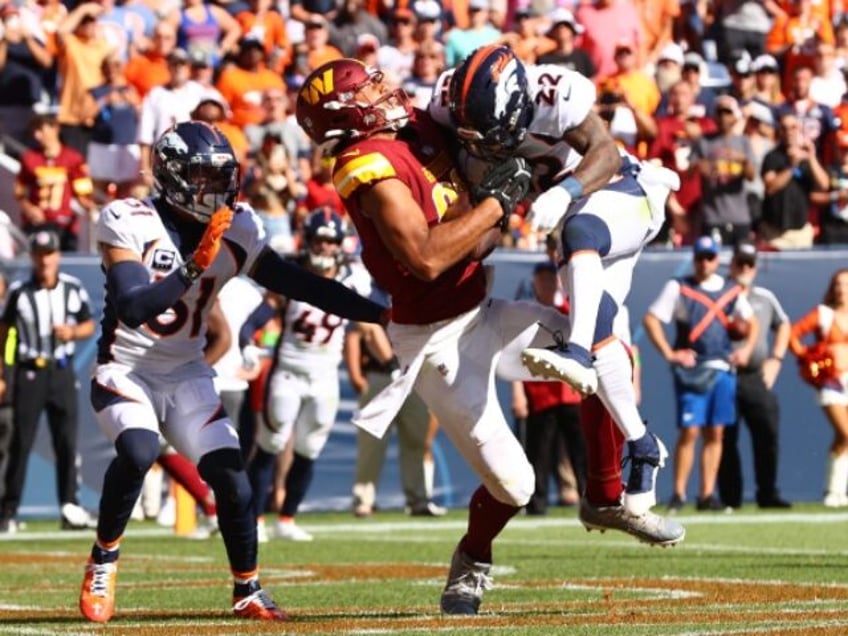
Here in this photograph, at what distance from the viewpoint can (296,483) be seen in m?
12.4

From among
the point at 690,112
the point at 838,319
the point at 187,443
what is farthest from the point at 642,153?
the point at 187,443

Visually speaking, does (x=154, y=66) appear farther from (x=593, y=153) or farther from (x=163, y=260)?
(x=593, y=153)

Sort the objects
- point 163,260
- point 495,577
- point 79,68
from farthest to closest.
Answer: point 79,68 < point 495,577 < point 163,260

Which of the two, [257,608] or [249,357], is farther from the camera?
[249,357]

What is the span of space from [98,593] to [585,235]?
217 cm

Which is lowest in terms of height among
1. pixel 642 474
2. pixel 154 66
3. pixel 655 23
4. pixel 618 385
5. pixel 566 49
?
pixel 642 474

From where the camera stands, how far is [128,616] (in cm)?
756

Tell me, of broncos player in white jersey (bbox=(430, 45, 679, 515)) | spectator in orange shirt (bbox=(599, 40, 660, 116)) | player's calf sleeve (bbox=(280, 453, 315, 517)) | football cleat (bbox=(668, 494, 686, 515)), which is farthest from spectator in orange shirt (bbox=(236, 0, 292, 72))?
broncos player in white jersey (bbox=(430, 45, 679, 515))

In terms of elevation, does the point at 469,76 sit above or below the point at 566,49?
below

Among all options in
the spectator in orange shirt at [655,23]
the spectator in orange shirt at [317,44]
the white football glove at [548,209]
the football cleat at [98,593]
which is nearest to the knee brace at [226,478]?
the football cleat at [98,593]

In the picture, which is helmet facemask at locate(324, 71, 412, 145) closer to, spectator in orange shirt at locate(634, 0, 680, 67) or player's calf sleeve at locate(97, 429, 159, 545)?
player's calf sleeve at locate(97, 429, 159, 545)

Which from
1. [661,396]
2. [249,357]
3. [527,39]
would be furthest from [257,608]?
[527,39]

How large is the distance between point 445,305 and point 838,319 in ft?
26.4

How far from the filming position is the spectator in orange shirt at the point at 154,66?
17.1m
